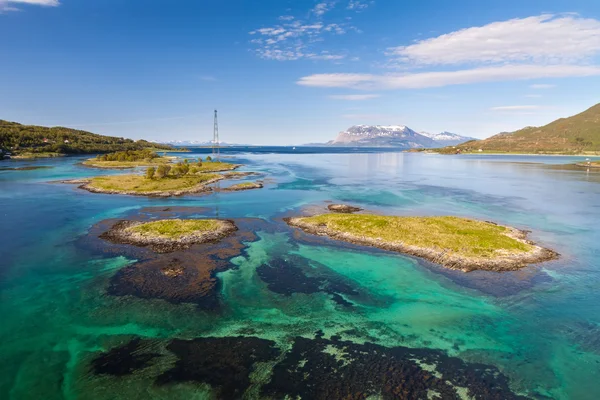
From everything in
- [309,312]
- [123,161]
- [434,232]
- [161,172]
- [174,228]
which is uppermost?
[123,161]

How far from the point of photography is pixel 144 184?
91.9 m

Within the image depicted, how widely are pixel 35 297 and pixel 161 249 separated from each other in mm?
13955

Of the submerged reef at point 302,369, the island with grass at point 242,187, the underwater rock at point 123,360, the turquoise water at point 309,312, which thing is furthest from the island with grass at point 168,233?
the island with grass at point 242,187

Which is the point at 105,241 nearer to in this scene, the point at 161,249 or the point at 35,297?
the point at 161,249

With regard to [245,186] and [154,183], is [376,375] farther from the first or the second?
[154,183]

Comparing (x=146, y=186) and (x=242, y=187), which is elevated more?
(x=146, y=186)

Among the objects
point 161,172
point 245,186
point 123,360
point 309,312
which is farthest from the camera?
point 161,172

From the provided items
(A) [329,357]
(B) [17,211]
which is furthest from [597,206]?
(B) [17,211]

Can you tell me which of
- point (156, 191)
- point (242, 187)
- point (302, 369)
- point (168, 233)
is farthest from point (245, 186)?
point (302, 369)

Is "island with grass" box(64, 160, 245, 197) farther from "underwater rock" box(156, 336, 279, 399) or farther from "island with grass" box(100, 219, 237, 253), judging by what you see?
"underwater rock" box(156, 336, 279, 399)

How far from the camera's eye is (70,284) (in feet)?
109

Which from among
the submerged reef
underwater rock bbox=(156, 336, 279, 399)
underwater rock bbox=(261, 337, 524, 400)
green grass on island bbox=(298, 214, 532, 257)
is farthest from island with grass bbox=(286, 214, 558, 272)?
underwater rock bbox=(156, 336, 279, 399)

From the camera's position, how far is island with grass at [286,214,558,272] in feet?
129

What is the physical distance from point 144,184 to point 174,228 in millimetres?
49881
